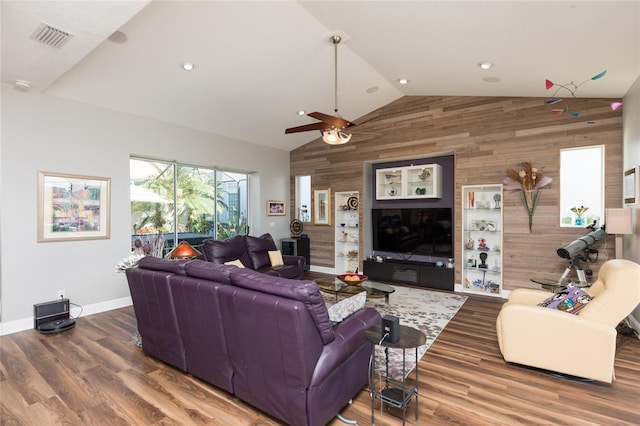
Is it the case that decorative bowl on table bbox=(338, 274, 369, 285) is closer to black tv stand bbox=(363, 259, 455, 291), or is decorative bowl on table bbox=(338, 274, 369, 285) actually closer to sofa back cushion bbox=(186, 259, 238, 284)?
black tv stand bbox=(363, 259, 455, 291)

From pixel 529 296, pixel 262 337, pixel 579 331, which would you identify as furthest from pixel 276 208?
pixel 579 331

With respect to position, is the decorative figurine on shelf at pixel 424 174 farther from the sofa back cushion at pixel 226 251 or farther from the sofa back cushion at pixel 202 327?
the sofa back cushion at pixel 202 327

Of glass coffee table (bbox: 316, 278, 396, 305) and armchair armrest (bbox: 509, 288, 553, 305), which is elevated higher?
armchair armrest (bbox: 509, 288, 553, 305)

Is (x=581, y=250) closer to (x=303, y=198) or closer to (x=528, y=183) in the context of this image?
(x=528, y=183)

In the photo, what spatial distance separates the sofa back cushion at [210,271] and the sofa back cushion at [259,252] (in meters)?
3.00

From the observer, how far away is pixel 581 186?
15.4ft

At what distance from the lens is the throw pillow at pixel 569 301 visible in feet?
9.20

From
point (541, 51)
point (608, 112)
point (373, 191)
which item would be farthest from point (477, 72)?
A: point (373, 191)

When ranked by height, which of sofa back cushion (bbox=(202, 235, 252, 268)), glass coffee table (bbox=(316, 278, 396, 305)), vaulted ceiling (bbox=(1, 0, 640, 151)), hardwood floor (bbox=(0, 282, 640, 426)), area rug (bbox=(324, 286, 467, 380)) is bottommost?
hardwood floor (bbox=(0, 282, 640, 426))

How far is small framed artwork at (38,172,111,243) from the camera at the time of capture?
4102 millimetres

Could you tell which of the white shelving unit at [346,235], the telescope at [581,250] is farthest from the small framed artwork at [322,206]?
the telescope at [581,250]

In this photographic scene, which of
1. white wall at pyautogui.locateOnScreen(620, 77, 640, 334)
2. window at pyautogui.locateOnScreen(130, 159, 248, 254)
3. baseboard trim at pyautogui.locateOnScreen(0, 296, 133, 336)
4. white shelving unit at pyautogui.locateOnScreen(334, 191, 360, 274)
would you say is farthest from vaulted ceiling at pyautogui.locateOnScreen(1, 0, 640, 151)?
baseboard trim at pyautogui.locateOnScreen(0, 296, 133, 336)

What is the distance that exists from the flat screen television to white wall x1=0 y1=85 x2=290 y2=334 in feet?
13.7

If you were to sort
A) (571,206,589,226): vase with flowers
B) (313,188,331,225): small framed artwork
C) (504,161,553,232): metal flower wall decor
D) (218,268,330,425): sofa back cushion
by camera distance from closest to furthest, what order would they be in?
(218,268,330,425): sofa back cushion < (571,206,589,226): vase with flowers < (504,161,553,232): metal flower wall decor < (313,188,331,225): small framed artwork
